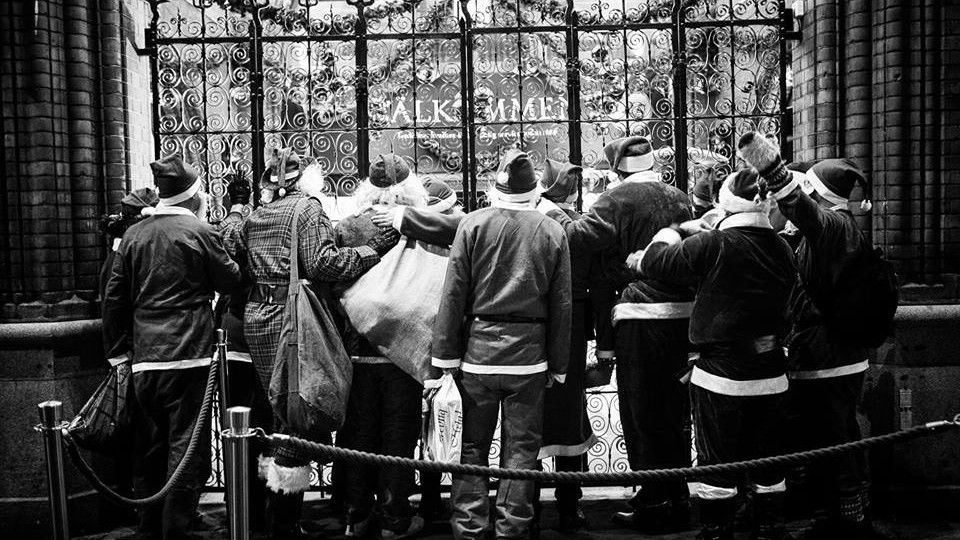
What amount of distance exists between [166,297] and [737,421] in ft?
10.6

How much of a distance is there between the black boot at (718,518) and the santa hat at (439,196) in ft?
7.37

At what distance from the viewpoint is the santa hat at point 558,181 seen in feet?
19.6

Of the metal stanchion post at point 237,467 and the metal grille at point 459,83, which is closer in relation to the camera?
the metal stanchion post at point 237,467

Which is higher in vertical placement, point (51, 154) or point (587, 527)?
point (51, 154)

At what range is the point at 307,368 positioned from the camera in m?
5.40

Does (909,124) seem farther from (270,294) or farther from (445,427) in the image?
(270,294)

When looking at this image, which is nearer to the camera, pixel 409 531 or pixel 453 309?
pixel 453 309

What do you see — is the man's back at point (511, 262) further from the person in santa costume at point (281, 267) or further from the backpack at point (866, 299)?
the backpack at point (866, 299)

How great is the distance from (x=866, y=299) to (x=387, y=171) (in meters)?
2.78

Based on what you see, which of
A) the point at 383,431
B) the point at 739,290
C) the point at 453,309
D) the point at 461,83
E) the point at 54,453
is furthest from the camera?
the point at 461,83

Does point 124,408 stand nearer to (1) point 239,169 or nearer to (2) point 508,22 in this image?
(1) point 239,169

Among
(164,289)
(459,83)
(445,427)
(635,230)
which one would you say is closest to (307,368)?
(445,427)

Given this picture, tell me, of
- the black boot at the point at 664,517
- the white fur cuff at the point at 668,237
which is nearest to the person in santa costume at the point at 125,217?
the white fur cuff at the point at 668,237

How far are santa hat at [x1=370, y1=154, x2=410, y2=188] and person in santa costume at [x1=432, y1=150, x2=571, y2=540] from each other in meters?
0.69
